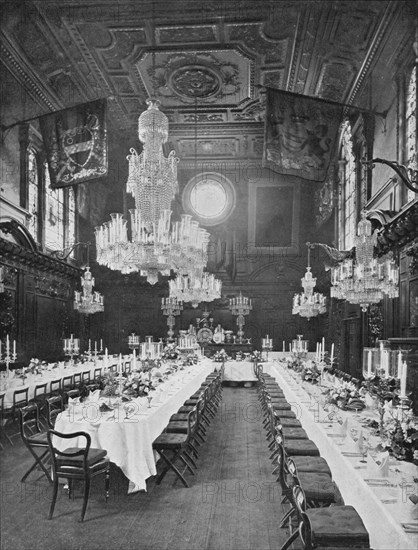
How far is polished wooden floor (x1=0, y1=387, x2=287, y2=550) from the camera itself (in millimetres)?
4395

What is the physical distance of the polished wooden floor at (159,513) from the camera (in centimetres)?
439

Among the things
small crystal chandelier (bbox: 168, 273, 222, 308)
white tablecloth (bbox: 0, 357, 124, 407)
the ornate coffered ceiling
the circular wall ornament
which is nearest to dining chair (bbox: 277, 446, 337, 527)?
white tablecloth (bbox: 0, 357, 124, 407)

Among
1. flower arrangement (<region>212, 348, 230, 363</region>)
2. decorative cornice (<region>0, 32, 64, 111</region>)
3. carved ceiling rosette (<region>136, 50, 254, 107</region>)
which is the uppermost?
carved ceiling rosette (<region>136, 50, 254, 107</region>)

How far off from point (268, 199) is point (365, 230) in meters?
12.8

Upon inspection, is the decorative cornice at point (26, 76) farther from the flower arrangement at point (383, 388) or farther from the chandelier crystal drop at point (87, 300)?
the flower arrangement at point (383, 388)

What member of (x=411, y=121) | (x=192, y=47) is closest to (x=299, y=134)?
(x=411, y=121)

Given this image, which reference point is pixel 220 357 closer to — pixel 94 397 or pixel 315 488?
pixel 94 397

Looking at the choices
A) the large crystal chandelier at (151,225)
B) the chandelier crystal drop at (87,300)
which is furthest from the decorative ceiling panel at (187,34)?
the chandelier crystal drop at (87,300)

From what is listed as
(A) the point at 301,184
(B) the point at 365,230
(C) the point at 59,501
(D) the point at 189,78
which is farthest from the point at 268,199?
(C) the point at 59,501

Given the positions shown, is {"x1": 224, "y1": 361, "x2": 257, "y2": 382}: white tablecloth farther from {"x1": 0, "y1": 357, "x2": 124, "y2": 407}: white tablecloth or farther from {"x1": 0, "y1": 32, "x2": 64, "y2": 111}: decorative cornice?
{"x1": 0, "y1": 32, "x2": 64, "y2": 111}: decorative cornice

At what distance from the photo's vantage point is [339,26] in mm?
9859

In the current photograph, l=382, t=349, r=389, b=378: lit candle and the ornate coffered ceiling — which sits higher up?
the ornate coffered ceiling

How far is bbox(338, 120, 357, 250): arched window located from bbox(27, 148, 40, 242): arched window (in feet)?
31.0

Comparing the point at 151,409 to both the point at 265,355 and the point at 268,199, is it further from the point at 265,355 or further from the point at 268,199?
the point at 268,199
